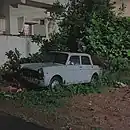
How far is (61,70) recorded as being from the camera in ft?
43.0

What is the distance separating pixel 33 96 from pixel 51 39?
8.69 m

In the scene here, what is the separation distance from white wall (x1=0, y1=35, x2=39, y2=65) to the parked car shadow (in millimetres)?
8207

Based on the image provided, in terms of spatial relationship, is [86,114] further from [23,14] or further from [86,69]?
[23,14]

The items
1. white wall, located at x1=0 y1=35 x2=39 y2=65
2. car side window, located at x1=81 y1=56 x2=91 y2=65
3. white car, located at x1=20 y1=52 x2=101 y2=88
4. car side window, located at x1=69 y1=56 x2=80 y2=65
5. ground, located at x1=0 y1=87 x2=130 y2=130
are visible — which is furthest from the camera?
white wall, located at x1=0 y1=35 x2=39 y2=65

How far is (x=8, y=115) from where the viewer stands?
8.73m

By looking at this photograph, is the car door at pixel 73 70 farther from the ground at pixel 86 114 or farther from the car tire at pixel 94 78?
the ground at pixel 86 114

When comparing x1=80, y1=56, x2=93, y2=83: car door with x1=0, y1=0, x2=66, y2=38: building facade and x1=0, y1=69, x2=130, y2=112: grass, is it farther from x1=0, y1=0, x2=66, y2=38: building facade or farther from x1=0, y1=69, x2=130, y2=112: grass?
x1=0, y1=0, x2=66, y2=38: building facade

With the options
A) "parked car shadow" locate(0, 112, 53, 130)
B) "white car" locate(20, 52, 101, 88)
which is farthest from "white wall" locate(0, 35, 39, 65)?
"parked car shadow" locate(0, 112, 53, 130)

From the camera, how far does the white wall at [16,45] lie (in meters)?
16.4

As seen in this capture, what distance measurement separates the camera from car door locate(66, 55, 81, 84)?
13.6 meters

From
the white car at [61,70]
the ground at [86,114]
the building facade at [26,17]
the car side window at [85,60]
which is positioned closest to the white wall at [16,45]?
the building facade at [26,17]

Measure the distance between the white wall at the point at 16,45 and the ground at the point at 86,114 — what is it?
629cm

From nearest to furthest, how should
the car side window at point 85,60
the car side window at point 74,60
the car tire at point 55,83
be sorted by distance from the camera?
the car tire at point 55,83, the car side window at point 74,60, the car side window at point 85,60

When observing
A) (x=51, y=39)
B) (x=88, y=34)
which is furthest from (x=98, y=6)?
(x=51, y=39)
